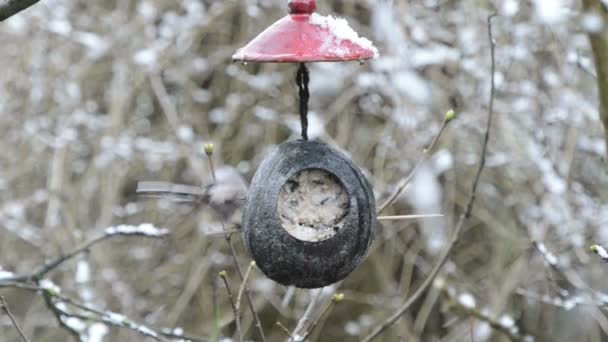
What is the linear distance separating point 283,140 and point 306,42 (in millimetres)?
3380

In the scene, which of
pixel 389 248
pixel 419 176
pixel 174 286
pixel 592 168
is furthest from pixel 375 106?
pixel 174 286

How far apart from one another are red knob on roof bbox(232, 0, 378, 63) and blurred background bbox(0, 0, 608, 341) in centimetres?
252

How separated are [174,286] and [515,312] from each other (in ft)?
6.52

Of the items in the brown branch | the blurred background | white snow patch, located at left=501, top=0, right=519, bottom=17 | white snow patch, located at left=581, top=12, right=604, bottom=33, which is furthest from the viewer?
the blurred background

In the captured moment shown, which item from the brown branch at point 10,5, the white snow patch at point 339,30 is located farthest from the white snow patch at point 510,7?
the brown branch at point 10,5

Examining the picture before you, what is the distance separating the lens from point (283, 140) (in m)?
5.29

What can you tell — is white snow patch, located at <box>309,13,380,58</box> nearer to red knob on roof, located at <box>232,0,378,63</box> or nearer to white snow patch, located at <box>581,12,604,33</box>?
red knob on roof, located at <box>232,0,378,63</box>

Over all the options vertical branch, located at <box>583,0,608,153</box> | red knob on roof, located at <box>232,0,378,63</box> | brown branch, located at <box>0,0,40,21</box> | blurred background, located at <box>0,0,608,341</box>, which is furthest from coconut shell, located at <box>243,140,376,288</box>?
blurred background, located at <box>0,0,608,341</box>

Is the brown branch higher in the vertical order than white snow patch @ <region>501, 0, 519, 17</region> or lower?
higher

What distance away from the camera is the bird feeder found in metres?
1.99

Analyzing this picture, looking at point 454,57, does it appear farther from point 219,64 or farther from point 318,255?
point 318,255

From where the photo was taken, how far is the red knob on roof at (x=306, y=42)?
6.14ft

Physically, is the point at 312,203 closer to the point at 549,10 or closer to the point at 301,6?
the point at 301,6

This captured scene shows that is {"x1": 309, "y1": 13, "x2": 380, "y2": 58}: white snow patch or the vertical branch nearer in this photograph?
{"x1": 309, "y1": 13, "x2": 380, "y2": 58}: white snow patch
